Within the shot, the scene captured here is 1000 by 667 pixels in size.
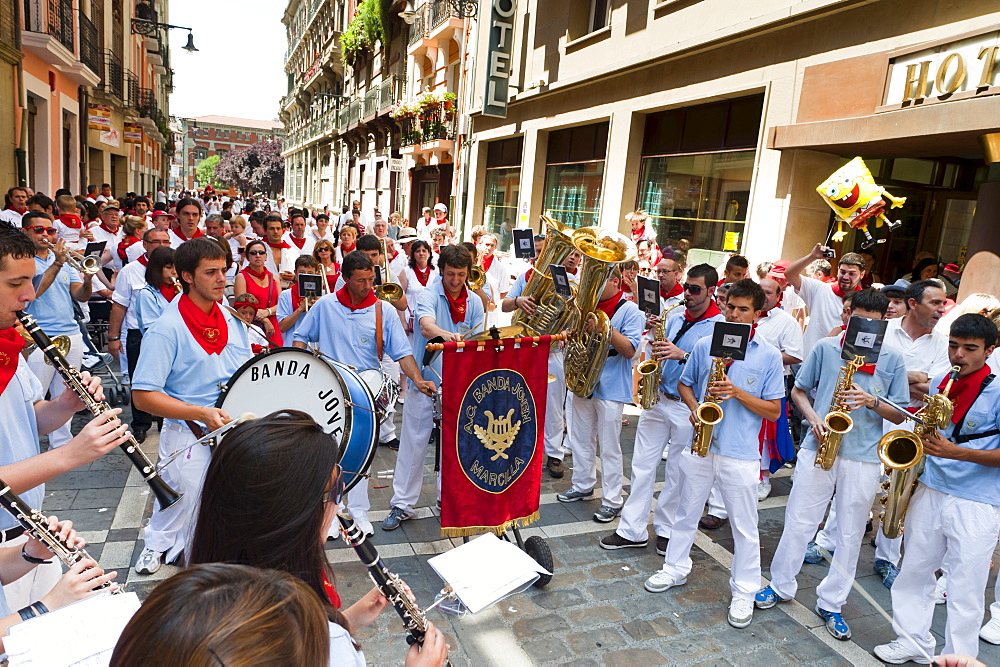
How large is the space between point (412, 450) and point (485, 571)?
3.01 meters

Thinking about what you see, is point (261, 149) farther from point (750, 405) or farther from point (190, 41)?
point (750, 405)

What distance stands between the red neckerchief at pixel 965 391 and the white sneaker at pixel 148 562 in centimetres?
497

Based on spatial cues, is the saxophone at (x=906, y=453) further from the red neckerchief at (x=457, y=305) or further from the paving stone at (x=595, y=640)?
the red neckerchief at (x=457, y=305)

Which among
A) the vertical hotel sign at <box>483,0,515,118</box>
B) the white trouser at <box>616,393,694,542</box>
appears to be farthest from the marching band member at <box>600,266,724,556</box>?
the vertical hotel sign at <box>483,0,515,118</box>

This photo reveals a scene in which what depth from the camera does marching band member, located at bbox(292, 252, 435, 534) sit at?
4.98 metres

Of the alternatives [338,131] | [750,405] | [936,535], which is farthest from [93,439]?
[338,131]

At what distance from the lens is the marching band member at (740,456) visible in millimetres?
Answer: 4145

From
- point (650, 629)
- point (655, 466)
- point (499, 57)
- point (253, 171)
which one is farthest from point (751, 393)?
point (253, 171)

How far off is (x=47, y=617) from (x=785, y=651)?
3856 mm

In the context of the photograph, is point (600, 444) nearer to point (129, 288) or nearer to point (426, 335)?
point (426, 335)

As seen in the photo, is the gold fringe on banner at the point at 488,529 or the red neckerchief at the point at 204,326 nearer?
the red neckerchief at the point at 204,326

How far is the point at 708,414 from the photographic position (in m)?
4.11

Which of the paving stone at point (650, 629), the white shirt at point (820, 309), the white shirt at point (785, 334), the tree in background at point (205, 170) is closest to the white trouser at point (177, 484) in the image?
the paving stone at point (650, 629)

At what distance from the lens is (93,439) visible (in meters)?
2.39
